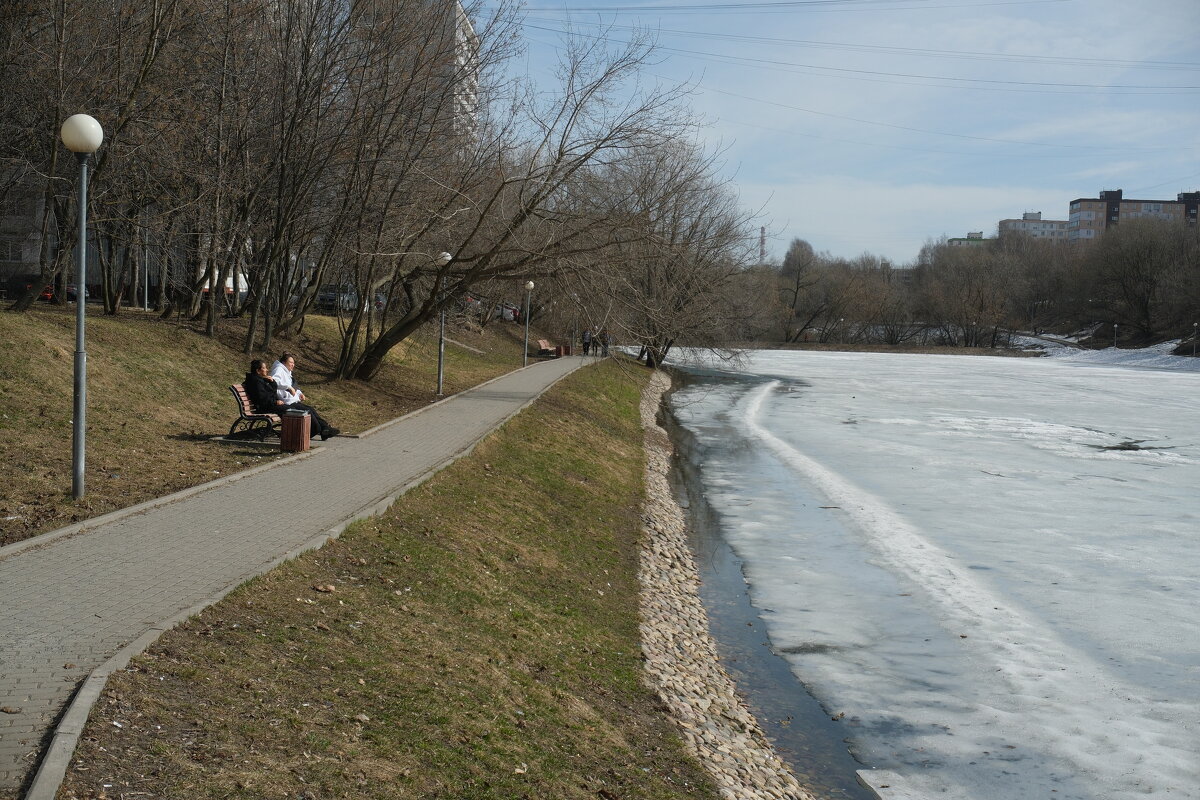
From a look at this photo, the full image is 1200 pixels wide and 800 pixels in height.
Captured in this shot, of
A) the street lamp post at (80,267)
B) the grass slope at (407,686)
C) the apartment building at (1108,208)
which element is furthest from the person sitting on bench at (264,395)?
the apartment building at (1108,208)

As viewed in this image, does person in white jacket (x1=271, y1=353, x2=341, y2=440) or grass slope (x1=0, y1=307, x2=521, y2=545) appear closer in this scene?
grass slope (x1=0, y1=307, x2=521, y2=545)

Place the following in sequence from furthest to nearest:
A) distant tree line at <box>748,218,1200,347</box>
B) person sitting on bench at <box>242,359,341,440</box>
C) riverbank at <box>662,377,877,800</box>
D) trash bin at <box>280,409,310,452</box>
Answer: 1. distant tree line at <box>748,218,1200,347</box>
2. person sitting on bench at <box>242,359,341,440</box>
3. trash bin at <box>280,409,310,452</box>
4. riverbank at <box>662,377,877,800</box>

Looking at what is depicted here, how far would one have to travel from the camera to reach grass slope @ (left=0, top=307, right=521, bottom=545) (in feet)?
33.2

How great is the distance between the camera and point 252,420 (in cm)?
1447

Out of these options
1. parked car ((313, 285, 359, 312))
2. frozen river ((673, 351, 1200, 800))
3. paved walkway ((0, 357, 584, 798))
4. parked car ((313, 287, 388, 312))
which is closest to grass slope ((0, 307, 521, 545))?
paved walkway ((0, 357, 584, 798))

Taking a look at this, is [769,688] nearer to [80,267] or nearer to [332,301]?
[80,267]

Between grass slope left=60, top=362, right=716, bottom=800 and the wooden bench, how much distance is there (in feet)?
11.9

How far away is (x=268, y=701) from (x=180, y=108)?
16133 mm

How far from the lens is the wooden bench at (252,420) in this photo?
14.4m

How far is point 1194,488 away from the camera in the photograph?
21.0 meters

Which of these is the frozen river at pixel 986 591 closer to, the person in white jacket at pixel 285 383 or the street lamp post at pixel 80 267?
Answer: the person in white jacket at pixel 285 383

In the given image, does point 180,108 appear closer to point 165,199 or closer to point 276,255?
point 165,199

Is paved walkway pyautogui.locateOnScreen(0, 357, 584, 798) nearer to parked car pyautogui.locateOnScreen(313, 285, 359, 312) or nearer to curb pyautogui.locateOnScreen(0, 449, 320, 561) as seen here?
curb pyautogui.locateOnScreen(0, 449, 320, 561)

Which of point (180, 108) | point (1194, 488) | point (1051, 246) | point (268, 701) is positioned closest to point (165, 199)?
point (180, 108)
